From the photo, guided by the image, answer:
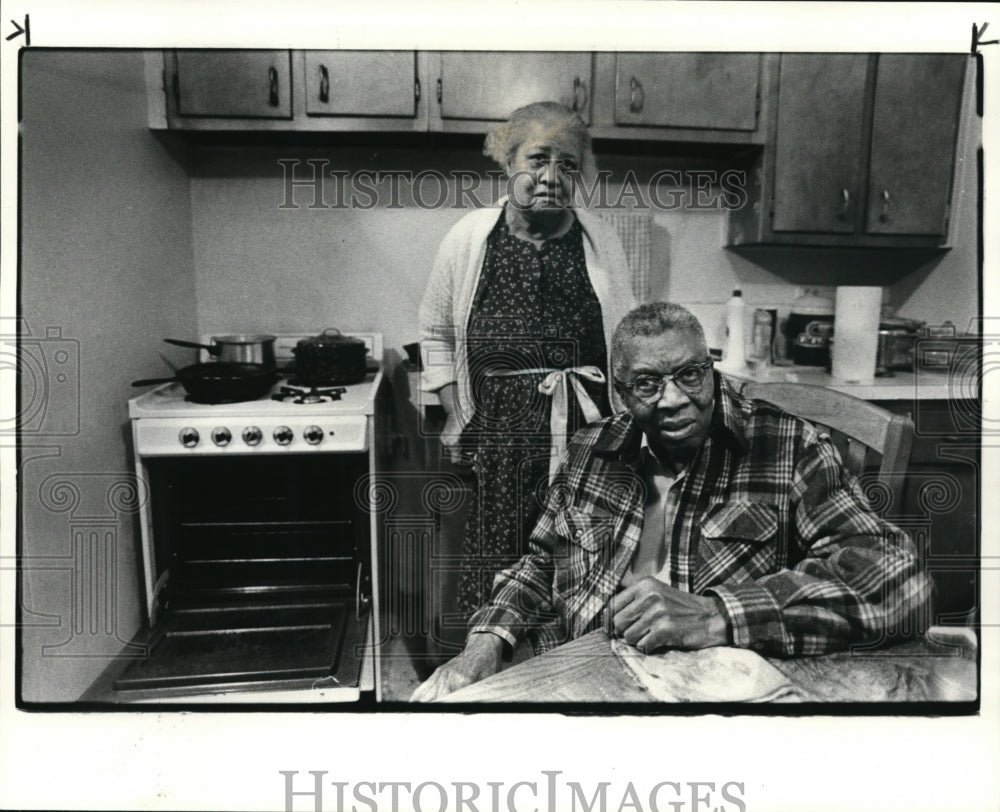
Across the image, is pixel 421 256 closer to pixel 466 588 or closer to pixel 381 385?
pixel 381 385

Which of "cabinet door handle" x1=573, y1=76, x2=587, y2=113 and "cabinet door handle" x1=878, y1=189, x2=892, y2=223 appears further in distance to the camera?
"cabinet door handle" x1=878, y1=189, x2=892, y2=223

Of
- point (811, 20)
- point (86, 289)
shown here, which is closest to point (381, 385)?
point (86, 289)

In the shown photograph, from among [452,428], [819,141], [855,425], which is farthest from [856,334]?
[452,428]

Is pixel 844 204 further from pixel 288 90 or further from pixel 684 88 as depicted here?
pixel 288 90

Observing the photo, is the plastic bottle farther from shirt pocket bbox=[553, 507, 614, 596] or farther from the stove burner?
the stove burner

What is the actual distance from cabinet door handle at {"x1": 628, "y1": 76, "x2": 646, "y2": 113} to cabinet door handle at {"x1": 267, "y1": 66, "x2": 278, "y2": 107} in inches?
20.4

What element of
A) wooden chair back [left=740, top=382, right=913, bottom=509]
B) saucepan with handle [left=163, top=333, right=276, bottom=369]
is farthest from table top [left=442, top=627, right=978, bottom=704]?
saucepan with handle [left=163, top=333, right=276, bottom=369]

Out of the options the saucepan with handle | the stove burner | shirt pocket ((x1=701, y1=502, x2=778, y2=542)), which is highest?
the saucepan with handle

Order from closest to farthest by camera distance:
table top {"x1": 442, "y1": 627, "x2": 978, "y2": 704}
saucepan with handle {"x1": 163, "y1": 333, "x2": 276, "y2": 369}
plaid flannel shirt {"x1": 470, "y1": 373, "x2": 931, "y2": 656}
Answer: table top {"x1": 442, "y1": 627, "x2": 978, "y2": 704}
plaid flannel shirt {"x1": 470, "y1": 373, "x2": 931, "y2": 656}
saucepan with handle {"x1": 163, "y1": 333, "x2": 276, "y2": 369}

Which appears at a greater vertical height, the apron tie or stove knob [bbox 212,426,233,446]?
the apron tie

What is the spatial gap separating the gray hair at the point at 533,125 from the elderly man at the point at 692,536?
0.83 feet

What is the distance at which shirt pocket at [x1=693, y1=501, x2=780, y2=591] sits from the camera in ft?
3.16

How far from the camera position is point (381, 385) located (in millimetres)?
1145

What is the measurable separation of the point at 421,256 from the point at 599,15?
16.6 inches
